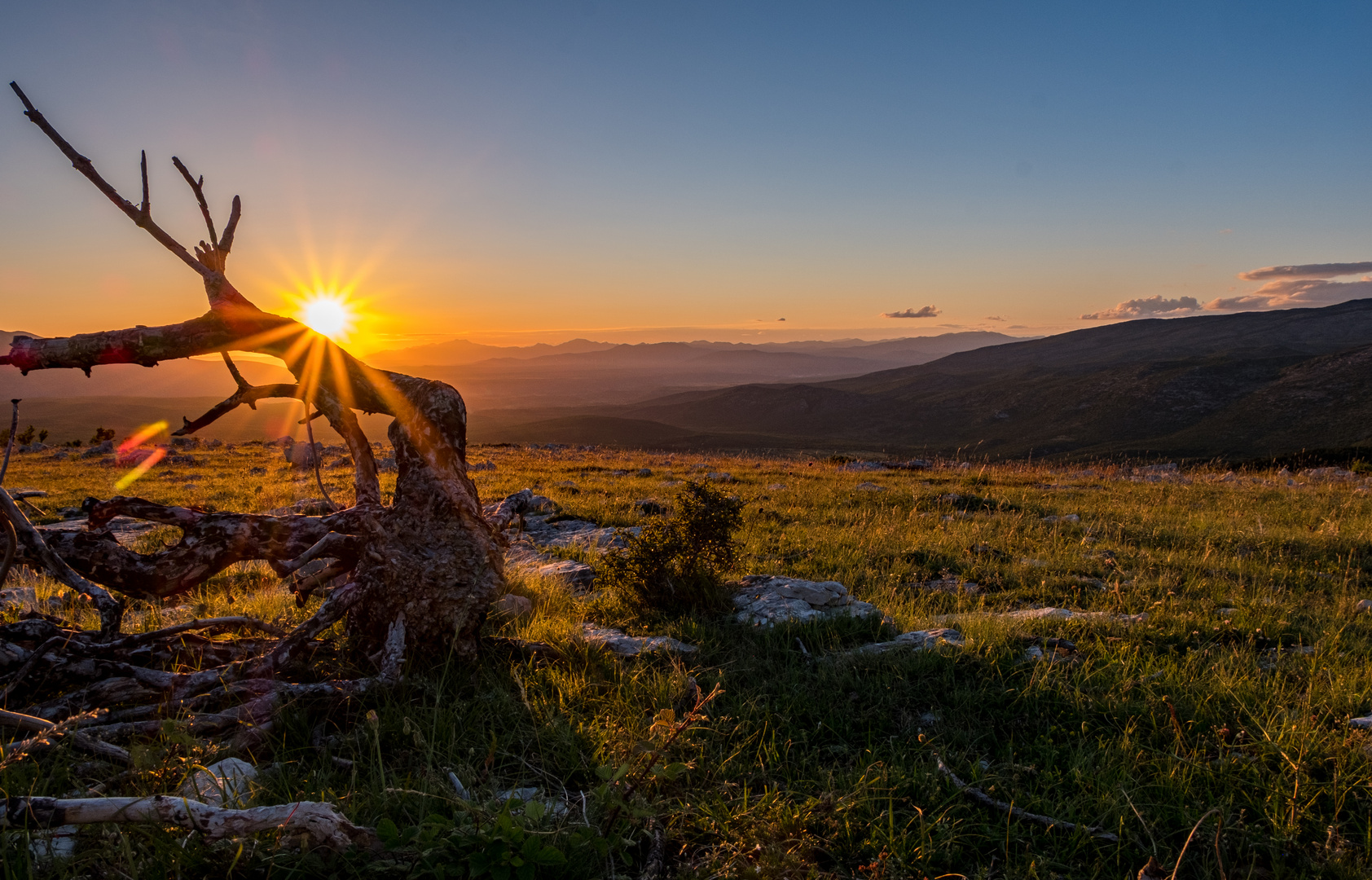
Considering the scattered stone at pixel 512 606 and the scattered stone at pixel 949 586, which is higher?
the scattered stone at pixel 512 606

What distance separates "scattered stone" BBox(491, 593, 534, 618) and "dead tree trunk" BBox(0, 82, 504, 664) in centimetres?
107

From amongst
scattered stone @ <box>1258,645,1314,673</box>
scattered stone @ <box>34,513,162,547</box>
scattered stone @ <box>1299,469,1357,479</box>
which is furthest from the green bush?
scattered stone @ <box>1299,469,1357,479</box>

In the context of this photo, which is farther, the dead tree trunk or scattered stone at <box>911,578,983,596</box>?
scattered stone at <box>911,578,983,596</box>

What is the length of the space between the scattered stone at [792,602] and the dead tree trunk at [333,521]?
2234 mm

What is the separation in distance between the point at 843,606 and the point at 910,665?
1.38m

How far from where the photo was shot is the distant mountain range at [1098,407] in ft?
297

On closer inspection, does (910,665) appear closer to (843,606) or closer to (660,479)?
(843,606)

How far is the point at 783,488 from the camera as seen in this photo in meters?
14.6

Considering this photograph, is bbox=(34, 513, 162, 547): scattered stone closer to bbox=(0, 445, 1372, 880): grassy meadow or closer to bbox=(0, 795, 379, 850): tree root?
bbox=(0, 445, 1372, 880): grassy meadow

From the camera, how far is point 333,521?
4305 mm

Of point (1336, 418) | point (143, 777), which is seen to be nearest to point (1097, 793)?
point (143, 777)

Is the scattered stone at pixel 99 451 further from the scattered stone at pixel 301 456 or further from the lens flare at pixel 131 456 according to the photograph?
the scattered stone at pixel 301 456

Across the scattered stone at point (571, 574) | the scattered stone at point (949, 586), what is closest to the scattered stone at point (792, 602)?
the scattered stone at point (949, 586)

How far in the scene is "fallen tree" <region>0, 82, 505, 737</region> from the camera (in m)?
3.56
